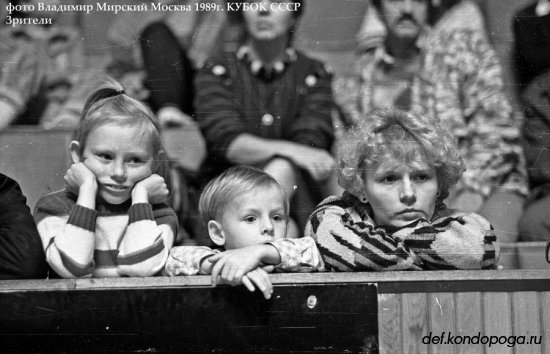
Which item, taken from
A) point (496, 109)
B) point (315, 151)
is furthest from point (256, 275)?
point (496, 109)

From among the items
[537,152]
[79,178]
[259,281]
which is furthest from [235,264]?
[537,152]

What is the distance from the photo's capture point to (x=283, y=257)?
7.48ft

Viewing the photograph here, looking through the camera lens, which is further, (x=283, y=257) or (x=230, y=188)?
(x=230, y=188)

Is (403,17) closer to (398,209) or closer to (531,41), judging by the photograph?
(531,41)

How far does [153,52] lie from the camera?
2.63 meters

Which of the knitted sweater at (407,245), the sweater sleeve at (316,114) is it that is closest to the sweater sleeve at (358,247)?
the knitted sweater at (407,245)

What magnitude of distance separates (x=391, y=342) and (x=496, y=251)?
0.42m

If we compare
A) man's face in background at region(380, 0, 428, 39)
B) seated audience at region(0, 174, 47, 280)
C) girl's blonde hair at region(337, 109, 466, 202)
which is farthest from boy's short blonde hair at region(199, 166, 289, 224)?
man's face in background at region(380, 0, 428, 39)

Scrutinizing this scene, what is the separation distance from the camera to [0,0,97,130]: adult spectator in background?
2633mm

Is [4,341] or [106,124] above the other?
[106,124]

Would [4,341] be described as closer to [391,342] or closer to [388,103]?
[391,342]

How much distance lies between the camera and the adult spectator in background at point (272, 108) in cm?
260

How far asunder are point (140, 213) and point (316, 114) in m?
0.62

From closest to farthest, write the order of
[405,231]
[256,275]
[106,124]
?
[256,275] < [405,231] < [106,124]
